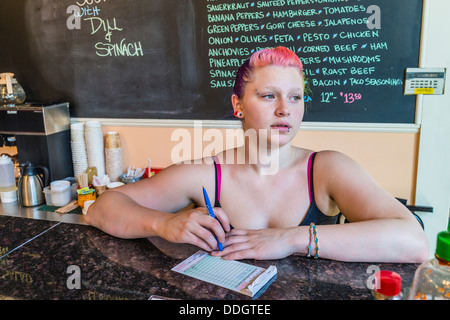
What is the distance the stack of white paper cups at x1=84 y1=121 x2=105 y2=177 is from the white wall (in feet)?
6.23

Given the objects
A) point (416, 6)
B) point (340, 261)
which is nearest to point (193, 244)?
point (340, 261)

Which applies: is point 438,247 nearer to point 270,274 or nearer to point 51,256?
point 270,274

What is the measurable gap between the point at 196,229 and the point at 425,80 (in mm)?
1540

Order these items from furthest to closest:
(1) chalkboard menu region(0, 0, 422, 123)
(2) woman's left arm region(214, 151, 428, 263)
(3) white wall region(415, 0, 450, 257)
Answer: (1) chalkboard menu region(0, 0, 422, 123)
(3) white wall region(415, 0, 450, 257)
(2) woman's left arm region(214, 151, 428, 263)

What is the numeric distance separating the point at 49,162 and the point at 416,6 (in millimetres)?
2220

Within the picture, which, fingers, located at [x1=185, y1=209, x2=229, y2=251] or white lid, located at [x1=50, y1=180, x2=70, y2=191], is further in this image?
white lid, located at [x1=50, y1=180, x2=70, y2=191]

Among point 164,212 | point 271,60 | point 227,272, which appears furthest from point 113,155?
point 227,272

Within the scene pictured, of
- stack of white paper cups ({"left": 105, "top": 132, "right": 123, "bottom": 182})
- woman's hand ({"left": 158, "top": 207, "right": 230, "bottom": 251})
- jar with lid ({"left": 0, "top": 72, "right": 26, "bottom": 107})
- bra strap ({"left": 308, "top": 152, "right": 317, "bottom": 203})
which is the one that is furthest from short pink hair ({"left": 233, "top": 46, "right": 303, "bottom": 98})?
jar with lid ({"left": 0, "top": 72, "right": 26, "bottom": 107})

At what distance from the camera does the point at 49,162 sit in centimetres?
227

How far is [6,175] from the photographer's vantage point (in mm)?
2150

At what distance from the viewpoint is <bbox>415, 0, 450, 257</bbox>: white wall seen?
6.18 feet

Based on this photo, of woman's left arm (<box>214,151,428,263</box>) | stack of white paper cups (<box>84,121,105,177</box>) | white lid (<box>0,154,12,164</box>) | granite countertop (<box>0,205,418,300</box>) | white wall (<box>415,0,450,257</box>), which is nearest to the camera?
granite countertop (<box>0,205,418,300</box>)

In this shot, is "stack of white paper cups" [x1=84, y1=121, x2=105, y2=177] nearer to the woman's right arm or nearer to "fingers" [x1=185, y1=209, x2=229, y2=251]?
the woman's right arm

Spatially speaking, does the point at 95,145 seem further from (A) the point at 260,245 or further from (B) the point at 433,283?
(B) the point at 433,283
